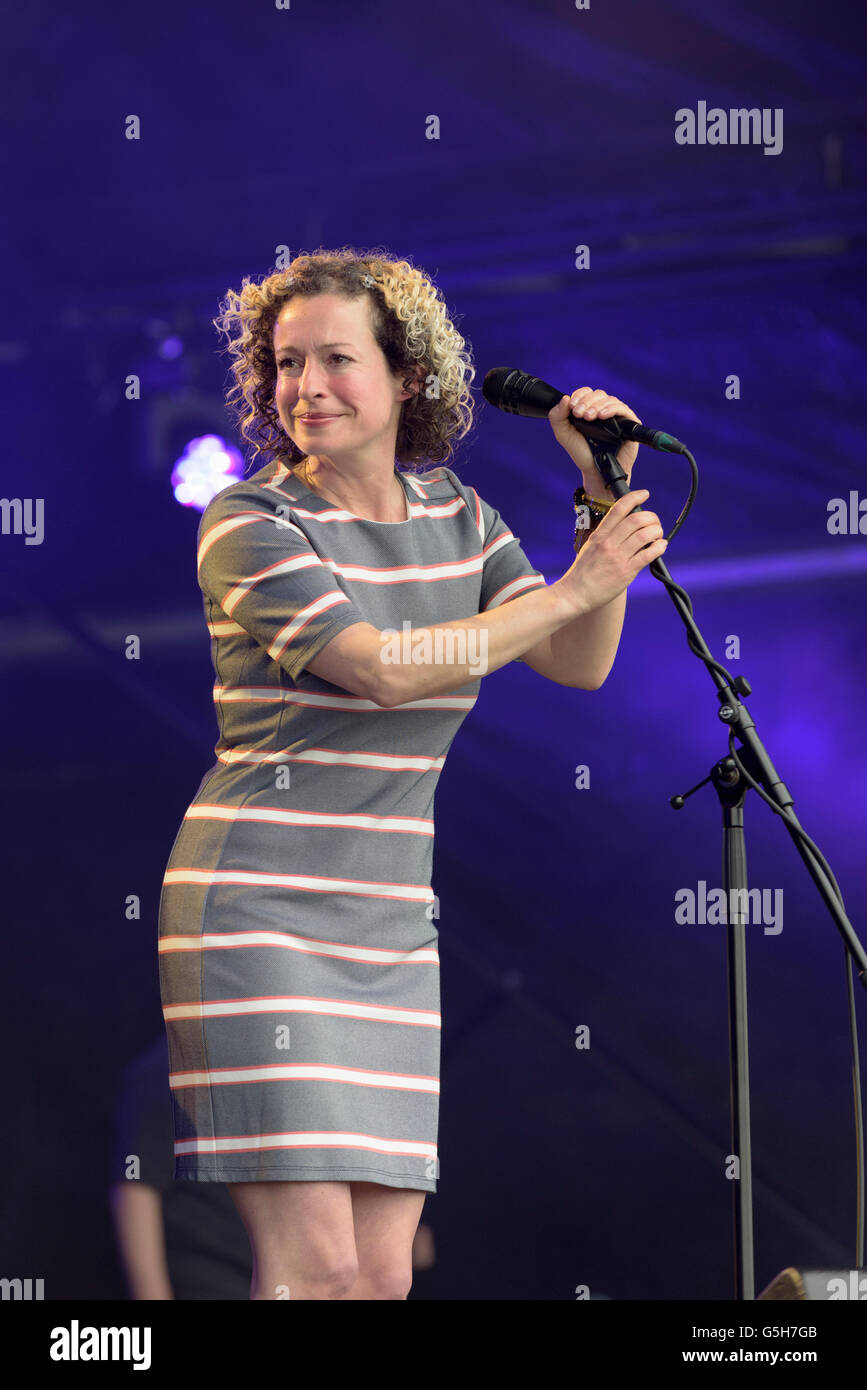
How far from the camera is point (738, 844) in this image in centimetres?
163

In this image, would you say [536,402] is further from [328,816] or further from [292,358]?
[328,816]

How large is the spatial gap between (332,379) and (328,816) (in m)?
0.57

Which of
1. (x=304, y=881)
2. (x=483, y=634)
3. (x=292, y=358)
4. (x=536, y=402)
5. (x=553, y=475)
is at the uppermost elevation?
(x=553, y=475)

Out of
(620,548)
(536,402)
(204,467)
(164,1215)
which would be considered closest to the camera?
(620,548)

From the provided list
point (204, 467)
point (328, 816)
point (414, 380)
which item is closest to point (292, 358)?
point (414, 380)

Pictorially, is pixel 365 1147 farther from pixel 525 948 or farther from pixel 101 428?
pixel 101 428

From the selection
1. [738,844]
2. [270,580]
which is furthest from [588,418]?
[738,844]

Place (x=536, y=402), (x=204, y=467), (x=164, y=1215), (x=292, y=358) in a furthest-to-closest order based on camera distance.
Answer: (x=204, y=467), (x=164, y=1215), (x=292, y=358), (x=536, y=402)

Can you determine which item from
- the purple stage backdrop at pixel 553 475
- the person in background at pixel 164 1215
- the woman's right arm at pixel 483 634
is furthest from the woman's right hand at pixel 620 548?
the person in background at pixel 164 1215

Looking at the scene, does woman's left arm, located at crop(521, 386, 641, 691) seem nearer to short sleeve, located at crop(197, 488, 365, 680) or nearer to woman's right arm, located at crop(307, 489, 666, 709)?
woman's right arm, located at crop(307, 489, 666, 709)

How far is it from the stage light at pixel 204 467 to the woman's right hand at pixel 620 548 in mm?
1481

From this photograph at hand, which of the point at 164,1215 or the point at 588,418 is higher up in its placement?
the point at 588,418

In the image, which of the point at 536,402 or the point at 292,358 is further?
the point at 292,358

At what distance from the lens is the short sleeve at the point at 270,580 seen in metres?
1.62
